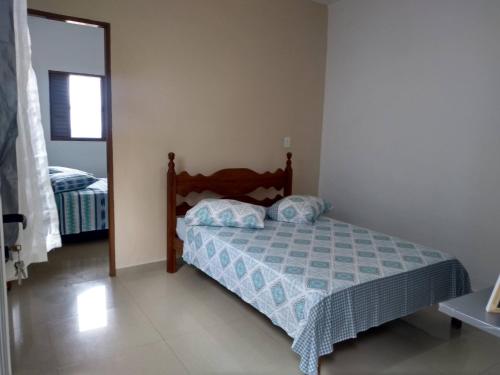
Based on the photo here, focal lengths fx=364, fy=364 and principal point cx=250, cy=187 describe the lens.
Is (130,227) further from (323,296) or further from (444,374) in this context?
(444,374)

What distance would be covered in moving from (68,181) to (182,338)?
2.40 meters

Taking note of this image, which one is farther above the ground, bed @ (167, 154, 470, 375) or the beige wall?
the beige wall

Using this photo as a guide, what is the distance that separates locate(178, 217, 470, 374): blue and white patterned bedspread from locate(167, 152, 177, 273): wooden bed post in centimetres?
36

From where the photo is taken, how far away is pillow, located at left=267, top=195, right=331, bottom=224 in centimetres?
315

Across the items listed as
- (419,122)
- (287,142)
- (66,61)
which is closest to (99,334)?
(287,142)

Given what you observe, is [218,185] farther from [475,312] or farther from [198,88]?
[475,312]

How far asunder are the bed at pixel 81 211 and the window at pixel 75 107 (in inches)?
67.6

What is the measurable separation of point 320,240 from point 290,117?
1.70 meters

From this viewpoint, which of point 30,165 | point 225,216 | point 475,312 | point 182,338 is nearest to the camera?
point 475,312

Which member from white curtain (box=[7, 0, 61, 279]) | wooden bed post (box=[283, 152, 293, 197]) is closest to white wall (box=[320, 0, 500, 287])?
wooden bed post (box=[283, 152, 293, 197])

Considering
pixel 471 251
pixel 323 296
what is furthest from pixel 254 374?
pixel 471 251

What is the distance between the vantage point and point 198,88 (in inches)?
131

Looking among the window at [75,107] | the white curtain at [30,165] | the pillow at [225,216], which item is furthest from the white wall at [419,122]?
the window at [75,107]

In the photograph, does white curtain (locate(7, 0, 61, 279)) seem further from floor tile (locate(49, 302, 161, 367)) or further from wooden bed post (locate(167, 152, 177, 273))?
wooden bed post (locate(167, 152, 177, 273))
